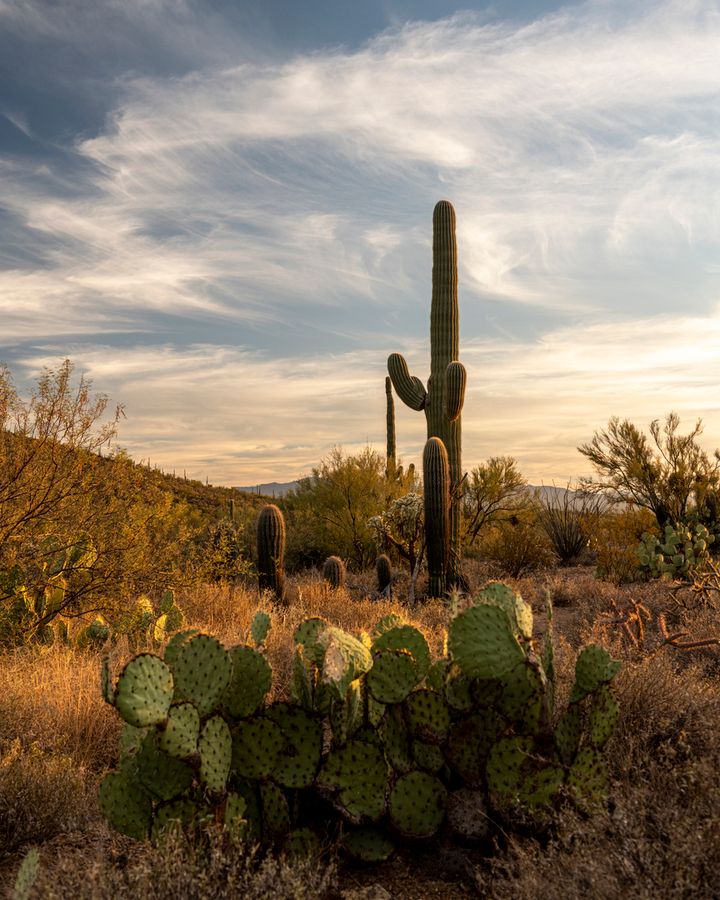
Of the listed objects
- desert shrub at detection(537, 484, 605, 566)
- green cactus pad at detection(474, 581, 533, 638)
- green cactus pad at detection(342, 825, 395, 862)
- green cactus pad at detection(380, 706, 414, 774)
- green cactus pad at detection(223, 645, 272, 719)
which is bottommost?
green cactus pad at detection(342, 825, 395, 862)

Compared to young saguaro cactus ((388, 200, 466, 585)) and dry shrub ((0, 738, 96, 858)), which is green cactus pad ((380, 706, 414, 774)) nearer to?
→ dry shrub ((0, 738, 96, 858))

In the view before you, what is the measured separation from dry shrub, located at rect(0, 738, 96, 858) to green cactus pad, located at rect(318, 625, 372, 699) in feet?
4.85

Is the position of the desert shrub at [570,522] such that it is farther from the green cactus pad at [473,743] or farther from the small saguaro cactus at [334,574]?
the green cactus pad at [473,743]

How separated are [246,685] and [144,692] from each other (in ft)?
1.90

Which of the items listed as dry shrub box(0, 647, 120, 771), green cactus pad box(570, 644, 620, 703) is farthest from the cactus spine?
green cactus pad box(570, 644, 620, 703)

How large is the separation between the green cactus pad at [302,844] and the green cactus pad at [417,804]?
38 cm

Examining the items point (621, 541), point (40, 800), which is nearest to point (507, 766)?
point (40, 800)

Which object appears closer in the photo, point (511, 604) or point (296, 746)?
point (296, 746)

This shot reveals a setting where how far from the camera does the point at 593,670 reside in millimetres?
3973

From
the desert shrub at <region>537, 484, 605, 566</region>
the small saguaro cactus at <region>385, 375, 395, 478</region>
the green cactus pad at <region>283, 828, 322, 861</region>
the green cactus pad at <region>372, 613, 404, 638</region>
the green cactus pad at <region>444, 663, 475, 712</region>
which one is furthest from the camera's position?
the small saguaro cactus at <region>385, 375, 395, 478</region>

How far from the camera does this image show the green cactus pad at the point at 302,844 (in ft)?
11.6

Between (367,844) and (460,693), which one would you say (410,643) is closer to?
(460,693)

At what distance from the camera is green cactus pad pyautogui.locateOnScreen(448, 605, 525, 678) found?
12.3ft

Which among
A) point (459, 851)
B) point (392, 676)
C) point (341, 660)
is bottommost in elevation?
point (459, 851)
